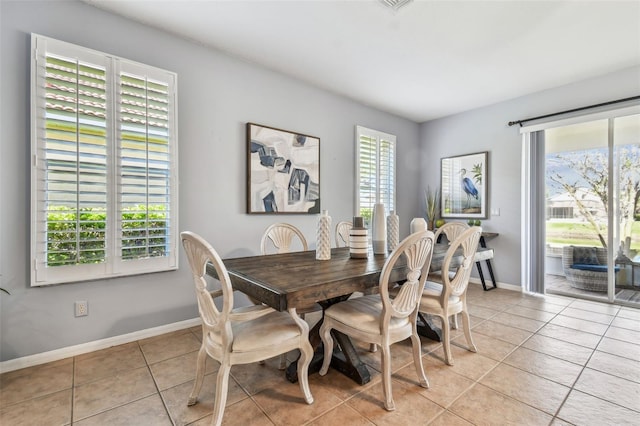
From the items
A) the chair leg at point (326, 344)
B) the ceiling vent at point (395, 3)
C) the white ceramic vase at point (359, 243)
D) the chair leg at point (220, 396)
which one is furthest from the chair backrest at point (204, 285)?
the ceiling vent at point (395, 3)

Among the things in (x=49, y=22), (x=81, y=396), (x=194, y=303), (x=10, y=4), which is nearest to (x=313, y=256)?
(x=194, y=303)

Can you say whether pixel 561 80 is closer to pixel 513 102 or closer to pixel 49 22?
pixel 513 102

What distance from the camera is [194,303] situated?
2.82 metres

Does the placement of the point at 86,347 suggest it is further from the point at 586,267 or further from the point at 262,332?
the point at 586,267

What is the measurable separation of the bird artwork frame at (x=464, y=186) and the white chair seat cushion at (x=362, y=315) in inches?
134

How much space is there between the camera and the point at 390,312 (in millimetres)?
1648

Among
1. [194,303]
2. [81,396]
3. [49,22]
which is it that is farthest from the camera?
[194,303]

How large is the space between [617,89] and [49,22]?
18.5 ft

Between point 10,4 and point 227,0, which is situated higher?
point 227,0

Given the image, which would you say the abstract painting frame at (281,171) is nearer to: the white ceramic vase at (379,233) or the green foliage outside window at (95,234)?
the green foliage outside window at (95,234)

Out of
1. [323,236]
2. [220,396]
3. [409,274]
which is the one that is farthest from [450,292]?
[220,396]

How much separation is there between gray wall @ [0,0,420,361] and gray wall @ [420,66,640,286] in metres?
1.97

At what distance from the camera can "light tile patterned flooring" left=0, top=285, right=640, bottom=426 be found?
157cm

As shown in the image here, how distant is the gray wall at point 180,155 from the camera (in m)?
2.02
